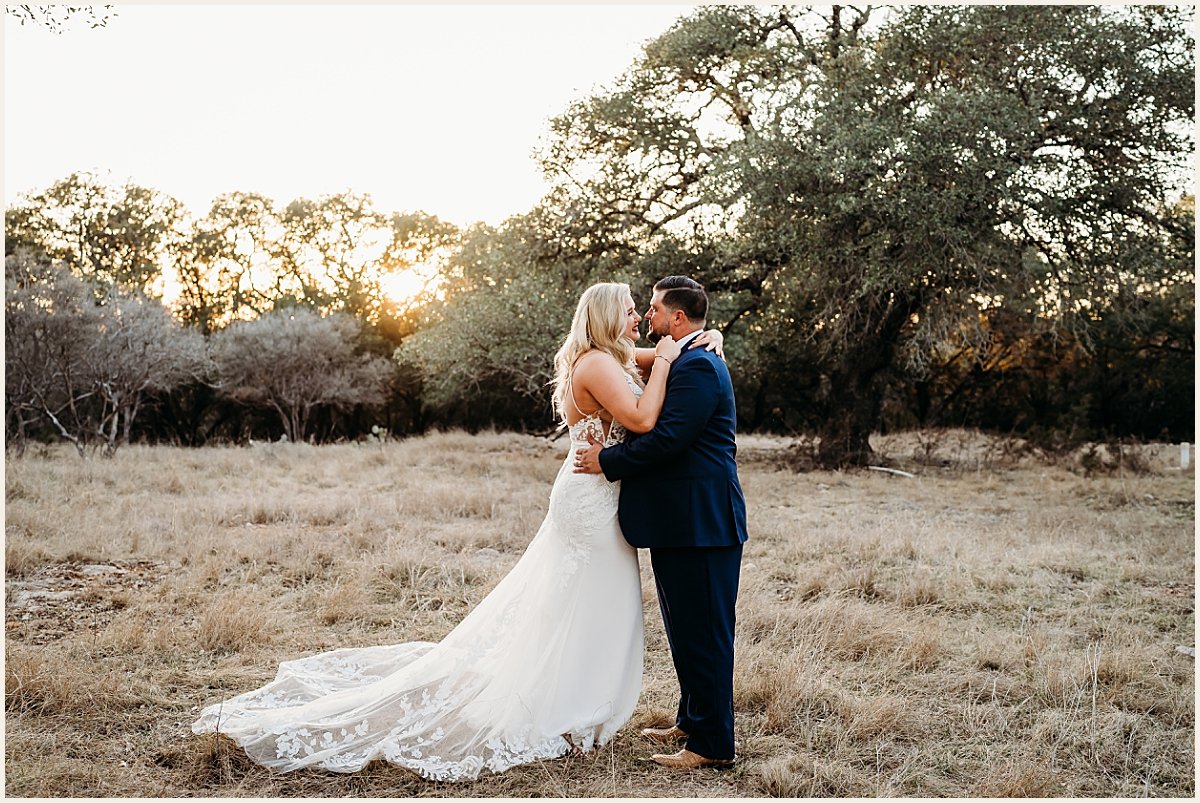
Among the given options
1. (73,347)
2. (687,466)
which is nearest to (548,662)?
(687,466)

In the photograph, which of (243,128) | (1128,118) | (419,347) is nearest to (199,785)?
(1128,118)

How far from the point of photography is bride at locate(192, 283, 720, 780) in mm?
4277

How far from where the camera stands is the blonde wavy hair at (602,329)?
442cm

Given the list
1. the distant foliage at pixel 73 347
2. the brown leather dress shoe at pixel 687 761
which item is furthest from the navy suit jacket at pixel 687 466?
the distant foliage at pixel 73 347

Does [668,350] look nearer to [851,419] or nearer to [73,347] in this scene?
[851,419]

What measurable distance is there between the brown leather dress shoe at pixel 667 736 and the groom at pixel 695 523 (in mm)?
209

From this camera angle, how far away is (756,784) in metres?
4.12

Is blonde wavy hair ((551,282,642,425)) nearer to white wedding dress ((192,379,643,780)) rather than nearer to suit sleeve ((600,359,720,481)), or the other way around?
white wedding dress ((192,379,643,780))

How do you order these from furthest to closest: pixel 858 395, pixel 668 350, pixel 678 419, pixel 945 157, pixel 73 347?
pixel 73 347 → pixel 858 395 → pixel 945 157 → pixel 668 350 → pixel 678 419

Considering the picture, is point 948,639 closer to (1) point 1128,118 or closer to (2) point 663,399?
(2) point 663,399

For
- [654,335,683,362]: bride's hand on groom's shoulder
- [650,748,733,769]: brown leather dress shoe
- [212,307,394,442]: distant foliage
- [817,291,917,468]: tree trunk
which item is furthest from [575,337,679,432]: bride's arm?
[212,307,394,442]: distant foliage

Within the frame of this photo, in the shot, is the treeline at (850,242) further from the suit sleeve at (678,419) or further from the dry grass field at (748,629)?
the suit sleeve at (678,419)

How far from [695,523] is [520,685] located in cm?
113

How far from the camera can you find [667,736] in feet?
15.0
